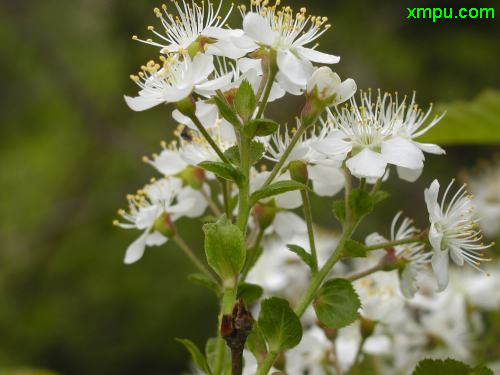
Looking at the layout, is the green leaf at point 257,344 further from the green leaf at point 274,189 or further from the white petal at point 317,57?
the white petal at point 317,57

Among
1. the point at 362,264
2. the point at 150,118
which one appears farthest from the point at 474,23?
the point at 362,264

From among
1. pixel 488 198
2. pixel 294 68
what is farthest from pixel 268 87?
pixel 488 198

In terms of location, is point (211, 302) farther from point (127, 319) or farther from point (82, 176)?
point (82, 176)

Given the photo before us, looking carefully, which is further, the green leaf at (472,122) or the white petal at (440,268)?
the green leaf at (472,122)

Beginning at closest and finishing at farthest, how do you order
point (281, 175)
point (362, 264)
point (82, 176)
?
point (281, 175) → point (362, 264) → point (82, 176)

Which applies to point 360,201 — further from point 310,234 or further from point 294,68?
point 294,68

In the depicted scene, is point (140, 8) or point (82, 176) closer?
point (140, 8)

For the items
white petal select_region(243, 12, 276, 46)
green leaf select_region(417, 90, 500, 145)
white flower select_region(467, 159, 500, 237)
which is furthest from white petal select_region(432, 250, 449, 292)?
white flower select_region(467, 159, 500, 237)

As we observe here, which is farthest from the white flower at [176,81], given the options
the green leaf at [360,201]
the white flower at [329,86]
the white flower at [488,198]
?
the white flower at [488,198]
